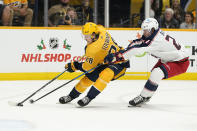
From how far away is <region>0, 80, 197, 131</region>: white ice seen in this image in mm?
3551

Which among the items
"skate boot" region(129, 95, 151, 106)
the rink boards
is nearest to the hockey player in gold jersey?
"skate boot" region(129, 95, 151, 106)

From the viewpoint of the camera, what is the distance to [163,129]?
3449 mm

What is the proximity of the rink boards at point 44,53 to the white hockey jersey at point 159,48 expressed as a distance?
298 cm

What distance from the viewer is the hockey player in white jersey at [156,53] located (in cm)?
445

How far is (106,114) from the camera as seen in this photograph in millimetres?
4180

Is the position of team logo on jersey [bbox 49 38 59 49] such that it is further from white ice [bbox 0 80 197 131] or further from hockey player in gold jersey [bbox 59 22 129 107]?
hockey player in gold jersey [bbox 59 22 129 107]

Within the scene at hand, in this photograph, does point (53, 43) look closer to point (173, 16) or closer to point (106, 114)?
point (173, 16)

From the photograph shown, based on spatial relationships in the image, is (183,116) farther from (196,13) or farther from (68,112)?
(196,13)

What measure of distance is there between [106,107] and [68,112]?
56 centimetres

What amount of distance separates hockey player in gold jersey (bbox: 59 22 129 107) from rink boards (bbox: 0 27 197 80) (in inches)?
106

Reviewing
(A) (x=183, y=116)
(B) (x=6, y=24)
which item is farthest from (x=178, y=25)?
(A) (x=183, y=116)

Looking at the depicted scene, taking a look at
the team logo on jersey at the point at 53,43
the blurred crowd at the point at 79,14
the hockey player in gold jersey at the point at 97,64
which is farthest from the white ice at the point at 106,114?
the blurred crowd at the point at 79,14

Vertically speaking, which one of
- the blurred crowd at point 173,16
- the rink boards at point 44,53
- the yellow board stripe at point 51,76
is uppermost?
the blurred crowd at point 173,16

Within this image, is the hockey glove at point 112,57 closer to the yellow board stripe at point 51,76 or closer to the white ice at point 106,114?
the white ice at point 106,114
